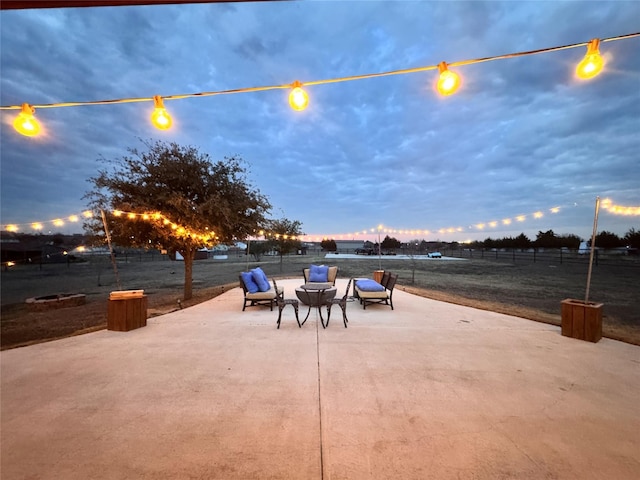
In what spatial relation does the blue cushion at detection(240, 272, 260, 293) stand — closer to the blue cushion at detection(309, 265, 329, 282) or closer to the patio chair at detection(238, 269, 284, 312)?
the patio chair at detection(238, 269, 284, 312)

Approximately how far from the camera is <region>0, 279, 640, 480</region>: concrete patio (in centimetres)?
174

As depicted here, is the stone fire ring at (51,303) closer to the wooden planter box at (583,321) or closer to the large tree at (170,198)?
the large tree at (170,198)

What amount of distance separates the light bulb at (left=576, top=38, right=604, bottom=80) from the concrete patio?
313cm

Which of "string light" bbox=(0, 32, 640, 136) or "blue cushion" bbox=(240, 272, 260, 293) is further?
"blue cushion" bbox=(240, 272, 260, 293)

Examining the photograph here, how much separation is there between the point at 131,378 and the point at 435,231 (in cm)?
1591

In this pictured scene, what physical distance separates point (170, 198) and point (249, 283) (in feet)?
11.4

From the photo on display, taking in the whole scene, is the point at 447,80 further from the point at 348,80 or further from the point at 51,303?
the point at 51,303

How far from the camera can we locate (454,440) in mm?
1946

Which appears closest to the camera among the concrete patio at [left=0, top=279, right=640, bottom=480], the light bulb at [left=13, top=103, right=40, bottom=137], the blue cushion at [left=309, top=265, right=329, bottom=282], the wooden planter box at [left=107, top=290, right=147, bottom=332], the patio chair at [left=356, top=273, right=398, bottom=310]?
the concrete patio at [left=0, top=279, right=640, bottom=480]

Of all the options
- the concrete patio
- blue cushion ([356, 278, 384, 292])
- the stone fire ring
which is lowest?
the stone fire ring

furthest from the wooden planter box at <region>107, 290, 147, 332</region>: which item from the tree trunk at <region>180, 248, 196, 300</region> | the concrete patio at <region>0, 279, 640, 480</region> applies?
the tree trunk at <region>180, 248, 196, 300</region>

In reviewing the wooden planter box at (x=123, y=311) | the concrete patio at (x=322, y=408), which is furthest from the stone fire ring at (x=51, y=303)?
the concrete patio at (x=322, y=408)

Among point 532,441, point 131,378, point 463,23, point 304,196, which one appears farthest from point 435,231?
point 304,196

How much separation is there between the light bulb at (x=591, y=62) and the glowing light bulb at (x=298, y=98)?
2.63m
